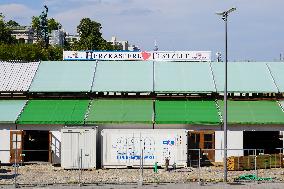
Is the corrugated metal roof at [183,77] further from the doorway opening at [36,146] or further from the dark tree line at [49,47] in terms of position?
the dark tree line at [49,47]

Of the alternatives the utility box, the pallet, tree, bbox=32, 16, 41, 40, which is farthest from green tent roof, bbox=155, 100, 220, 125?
tree, bbox=32, 16, 41, 40

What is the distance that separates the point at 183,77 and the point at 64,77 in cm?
1092

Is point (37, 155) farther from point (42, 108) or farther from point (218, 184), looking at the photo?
point (218, 184)

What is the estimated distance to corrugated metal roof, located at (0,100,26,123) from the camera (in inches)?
1481

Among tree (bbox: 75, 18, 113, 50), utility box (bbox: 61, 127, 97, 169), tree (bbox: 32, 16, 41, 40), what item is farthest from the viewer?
tree (bbox: 32, 16, 41, 40)

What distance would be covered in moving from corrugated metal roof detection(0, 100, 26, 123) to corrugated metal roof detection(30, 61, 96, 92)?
1.78m

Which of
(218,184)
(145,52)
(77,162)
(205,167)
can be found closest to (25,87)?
(77,162)

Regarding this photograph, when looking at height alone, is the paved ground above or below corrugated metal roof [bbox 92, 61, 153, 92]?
below

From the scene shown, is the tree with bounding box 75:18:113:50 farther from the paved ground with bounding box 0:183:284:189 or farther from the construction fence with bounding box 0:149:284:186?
the paved ground with bounding box 0:183:284:189

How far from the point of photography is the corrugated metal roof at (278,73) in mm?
41781

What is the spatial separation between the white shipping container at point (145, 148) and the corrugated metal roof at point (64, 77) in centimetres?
731

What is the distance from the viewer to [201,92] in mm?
40844

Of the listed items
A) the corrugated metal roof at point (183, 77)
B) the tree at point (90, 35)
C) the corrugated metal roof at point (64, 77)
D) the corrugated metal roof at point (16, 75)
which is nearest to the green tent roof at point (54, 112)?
the corrugated metal roof at point (64, 77)

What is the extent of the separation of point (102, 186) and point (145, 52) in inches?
846
